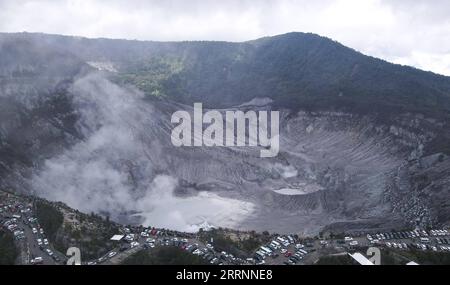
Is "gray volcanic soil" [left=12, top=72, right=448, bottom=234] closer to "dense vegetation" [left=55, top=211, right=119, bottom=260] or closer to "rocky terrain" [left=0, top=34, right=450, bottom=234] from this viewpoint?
"rocky terrain" [left=0, top=34, right=450, bottom=234]

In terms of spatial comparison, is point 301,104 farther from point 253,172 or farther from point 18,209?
point 18,209

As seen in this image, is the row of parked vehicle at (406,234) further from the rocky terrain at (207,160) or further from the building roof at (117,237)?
the building roof at (117,237)

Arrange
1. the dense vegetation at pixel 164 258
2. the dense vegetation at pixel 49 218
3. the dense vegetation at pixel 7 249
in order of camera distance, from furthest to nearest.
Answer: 1. the dense vegetation at pixel 49 218
2. the dense vegetation at pixel 7 249
3. the dense vegetation at pixel 164 258

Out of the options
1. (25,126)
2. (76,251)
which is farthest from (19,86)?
(76,251)

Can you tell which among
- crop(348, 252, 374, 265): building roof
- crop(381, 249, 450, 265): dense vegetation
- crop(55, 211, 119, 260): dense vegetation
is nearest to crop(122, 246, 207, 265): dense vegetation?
crop(55, 211, 119, 260): dense vegetation

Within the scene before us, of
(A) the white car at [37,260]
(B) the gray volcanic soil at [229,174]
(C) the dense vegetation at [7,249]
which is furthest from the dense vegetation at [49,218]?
(B) the gray volcanic soil at [229,174]
